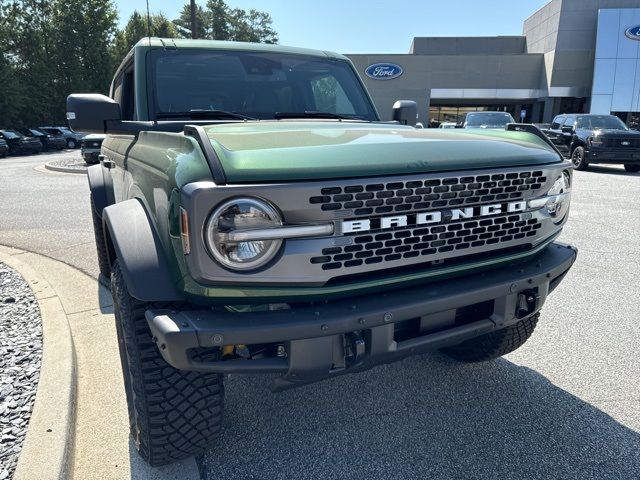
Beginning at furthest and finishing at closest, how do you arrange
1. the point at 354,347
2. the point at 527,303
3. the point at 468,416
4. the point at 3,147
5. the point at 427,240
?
the point at 3,147 < the point at 468,416 < the point at 527,303 < the point at 427,240 < the point at 354,347

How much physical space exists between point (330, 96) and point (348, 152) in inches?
73.4

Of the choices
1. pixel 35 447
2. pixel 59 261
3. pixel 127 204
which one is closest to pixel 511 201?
pixel 127 204

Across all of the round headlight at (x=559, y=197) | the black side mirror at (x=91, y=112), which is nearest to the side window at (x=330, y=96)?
the black side mirror at (x=91, y=112)

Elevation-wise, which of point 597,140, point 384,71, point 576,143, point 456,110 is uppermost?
point 384,71

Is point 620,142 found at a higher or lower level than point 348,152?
lower

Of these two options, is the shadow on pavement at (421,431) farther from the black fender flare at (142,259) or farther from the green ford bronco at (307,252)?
the black fender flare at (142,259)

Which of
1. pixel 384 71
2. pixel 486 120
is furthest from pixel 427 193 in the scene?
pixel 384 71

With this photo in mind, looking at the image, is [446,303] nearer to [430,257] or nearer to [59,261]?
[430,257]

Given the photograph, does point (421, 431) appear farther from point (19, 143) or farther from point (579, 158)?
point (19, 143)

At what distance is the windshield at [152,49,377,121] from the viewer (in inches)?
116

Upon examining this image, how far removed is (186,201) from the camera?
159cm

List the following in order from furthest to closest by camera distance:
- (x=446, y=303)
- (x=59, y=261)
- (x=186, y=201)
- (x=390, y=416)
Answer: (x=59, y=261), (x=390, y=416), (x=446, y=303), (x=186, y=201)

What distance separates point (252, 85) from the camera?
10.5 ft

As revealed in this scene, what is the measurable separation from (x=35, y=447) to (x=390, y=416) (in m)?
1.69
